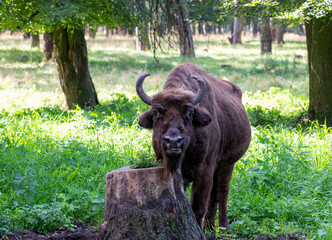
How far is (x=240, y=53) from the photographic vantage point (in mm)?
31375

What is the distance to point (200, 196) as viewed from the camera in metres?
5.09

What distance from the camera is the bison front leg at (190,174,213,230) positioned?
5.08 m

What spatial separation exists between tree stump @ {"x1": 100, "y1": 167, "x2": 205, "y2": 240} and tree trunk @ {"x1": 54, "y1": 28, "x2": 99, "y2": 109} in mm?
8847

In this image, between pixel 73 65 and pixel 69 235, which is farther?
pixel 73 65

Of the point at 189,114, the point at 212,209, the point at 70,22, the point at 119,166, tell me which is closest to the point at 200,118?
the point at 189,114

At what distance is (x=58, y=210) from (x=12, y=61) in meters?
21.7

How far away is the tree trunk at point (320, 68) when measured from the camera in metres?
10.8

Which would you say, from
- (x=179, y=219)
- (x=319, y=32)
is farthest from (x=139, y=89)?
(x=319, y=32)

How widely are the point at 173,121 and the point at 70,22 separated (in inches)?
314

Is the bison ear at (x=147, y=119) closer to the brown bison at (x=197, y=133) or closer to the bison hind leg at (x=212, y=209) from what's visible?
the brown bison at (x=197, y=133)

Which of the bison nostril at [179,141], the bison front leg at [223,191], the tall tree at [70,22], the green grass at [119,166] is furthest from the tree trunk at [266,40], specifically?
the bison nostril at [179,141]

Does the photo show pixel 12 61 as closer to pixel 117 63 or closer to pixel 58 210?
pixel 117 63

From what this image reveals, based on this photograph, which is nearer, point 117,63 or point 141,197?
point 141,197

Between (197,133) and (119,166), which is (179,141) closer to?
(197,133)
